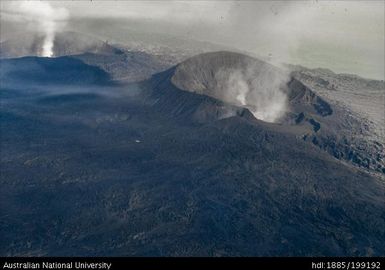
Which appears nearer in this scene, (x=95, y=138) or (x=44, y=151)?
(x=44, y=151)

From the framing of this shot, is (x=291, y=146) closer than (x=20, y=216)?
No

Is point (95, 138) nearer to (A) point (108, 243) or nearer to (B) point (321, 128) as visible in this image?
(A) point (108, 243)

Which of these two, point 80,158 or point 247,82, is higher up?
point 247,82

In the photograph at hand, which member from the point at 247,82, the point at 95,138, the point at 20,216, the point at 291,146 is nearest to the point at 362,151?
the point at 291,146

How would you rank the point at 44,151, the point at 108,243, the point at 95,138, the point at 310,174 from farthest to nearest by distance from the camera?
the point at 95,138 → the point at 44,151 → the point at 310,174 → the point at 108,243

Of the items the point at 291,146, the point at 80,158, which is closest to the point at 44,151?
the point at 80,158

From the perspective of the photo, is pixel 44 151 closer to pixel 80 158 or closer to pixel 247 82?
pixel 80 158

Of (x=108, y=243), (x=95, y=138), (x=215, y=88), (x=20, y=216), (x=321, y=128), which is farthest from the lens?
(x=215, y=88)
